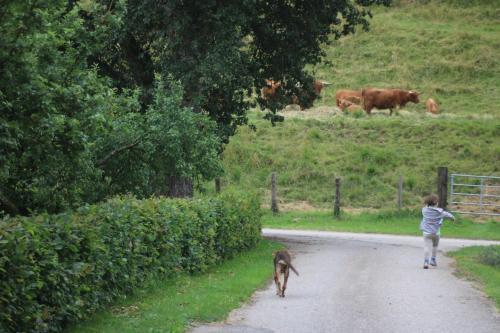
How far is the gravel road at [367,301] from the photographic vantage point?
12.1m

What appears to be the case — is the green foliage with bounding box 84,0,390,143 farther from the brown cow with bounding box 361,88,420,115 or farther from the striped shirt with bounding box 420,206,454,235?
the brown cow with bounding box 361,88,420,115

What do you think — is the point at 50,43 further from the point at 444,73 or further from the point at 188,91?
the point at 444,73

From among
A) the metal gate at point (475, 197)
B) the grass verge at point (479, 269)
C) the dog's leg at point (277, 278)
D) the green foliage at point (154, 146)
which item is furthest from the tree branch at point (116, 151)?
the metal gate at point (475, 197)

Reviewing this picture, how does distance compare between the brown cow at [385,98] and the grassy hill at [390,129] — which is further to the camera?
the brown cow at [385,98]

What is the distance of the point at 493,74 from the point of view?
5456 cm

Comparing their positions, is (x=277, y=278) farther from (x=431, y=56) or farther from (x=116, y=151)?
(x=431, y=56)

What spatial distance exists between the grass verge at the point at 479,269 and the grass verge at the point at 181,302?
4.19 metres

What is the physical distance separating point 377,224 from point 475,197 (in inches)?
232

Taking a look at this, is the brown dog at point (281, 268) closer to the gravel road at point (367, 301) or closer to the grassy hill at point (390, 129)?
the gravel road at point (367, 301)

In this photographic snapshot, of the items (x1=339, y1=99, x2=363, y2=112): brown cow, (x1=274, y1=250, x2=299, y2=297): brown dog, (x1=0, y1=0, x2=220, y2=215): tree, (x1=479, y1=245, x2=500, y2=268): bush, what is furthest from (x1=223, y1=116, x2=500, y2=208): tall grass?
(x1=274, y1=250, x2=299, y2=297): brown dog

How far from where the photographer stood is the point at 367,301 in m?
14.4

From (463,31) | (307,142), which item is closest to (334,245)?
(307,142)

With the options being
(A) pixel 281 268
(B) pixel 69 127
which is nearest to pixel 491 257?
(A) pixel 281 268

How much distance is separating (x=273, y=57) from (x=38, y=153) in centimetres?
1525
